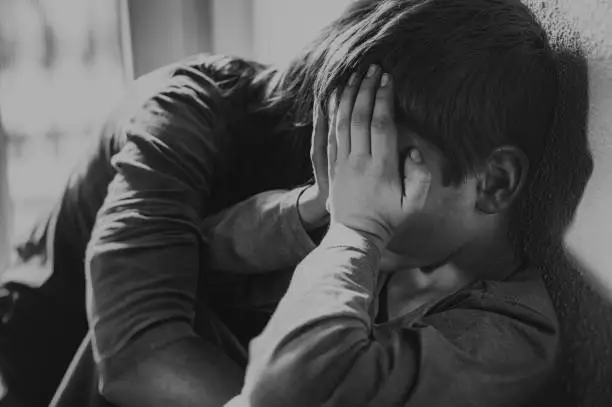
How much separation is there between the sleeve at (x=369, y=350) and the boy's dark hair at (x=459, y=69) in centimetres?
12

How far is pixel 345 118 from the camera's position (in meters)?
0.79

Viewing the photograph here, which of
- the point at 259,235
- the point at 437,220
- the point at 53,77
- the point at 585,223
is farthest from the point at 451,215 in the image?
the point at 53,77

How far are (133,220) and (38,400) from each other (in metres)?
0.27

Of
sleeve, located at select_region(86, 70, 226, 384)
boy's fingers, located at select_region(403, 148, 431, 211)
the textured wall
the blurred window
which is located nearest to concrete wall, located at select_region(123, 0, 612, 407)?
the textured wall

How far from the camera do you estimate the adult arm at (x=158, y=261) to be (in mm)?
871

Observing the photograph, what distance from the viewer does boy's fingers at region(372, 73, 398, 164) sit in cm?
77

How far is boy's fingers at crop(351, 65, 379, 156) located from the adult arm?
24 centimetres

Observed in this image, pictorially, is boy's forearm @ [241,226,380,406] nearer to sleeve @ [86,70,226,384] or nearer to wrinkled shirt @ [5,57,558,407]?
wrinkled shirt @ [5,57,558,407]

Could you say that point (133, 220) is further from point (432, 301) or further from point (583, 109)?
point (583, 109)

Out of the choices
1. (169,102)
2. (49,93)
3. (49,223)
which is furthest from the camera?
(49,93)

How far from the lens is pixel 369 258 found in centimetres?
76

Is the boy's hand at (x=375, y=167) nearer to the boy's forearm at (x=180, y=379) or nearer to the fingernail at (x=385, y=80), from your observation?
the fingernail at (x=385, y=80)

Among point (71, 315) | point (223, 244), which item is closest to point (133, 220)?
point (223, 244)

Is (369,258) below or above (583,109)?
below
